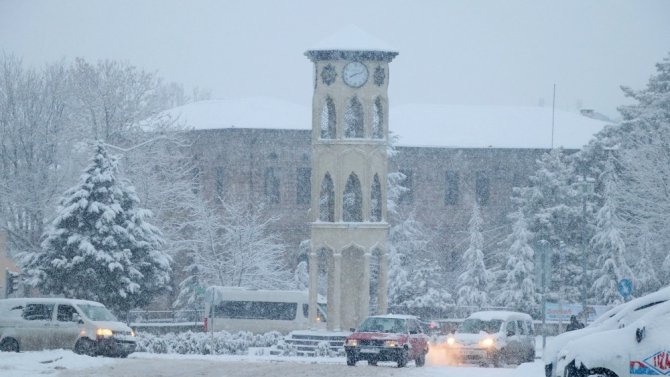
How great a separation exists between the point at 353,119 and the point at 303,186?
2730 centimetres

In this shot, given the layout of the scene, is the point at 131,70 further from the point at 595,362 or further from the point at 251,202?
the point at 595,362

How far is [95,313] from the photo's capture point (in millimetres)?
33188

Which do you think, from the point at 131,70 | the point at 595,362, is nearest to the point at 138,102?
the point at 131,70

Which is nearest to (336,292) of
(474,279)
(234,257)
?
(474,279)

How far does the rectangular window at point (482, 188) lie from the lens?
76.4 metres

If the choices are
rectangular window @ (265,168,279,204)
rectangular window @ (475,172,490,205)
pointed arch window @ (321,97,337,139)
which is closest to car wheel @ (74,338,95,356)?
pointed arch window @ (321,97,337,139)

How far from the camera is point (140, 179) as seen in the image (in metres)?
58.1

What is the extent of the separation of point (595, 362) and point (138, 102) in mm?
46029

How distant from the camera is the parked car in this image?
111 ft

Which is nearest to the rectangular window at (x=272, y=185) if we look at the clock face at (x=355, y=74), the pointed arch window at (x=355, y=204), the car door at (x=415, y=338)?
the pointed arch window at (x=355, y=204)

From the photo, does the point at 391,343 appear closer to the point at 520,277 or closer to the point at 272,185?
the point at 520,277

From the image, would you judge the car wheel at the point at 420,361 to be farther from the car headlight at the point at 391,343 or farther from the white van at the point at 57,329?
the white van at the point at 57,329

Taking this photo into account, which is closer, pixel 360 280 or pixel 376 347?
pixel 376 347

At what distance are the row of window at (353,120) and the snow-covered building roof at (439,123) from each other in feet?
84.8
